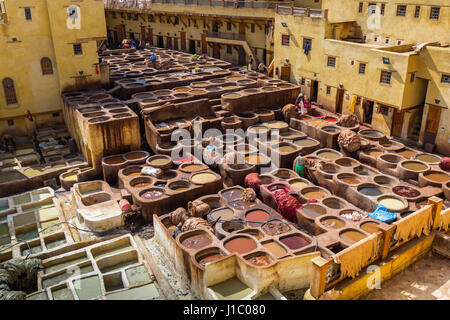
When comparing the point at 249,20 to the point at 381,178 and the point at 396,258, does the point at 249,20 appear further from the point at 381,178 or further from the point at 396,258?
the point at 396,258

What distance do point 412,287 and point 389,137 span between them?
1283 cm

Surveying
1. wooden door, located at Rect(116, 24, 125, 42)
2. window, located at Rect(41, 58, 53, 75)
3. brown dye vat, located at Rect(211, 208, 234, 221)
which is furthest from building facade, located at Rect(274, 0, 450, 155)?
wooden door, located at Rect(116, 24, 125, 42)

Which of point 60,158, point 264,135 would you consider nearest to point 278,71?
point 264,135

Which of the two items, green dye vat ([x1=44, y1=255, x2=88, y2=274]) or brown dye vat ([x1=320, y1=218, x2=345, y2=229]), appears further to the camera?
brown dye vat ([x1=320, y1=218, x2=345, y2=229])

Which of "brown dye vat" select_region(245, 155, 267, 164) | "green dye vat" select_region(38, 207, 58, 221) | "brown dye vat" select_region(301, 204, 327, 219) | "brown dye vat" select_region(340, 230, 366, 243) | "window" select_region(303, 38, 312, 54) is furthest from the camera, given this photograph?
"window" select_region(303, 38, 312, 54)

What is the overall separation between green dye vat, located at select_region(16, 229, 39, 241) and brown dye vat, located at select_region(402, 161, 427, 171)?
19.2 m

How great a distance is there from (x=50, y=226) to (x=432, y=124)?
22193 mm

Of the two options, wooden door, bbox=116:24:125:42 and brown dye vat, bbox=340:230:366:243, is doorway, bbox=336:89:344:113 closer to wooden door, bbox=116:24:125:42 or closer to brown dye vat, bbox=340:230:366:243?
brown dye vat, bbox=340:230:366:243

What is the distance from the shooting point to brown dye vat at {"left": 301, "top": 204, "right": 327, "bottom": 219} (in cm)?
1878

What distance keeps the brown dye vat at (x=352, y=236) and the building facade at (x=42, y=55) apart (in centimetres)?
2122

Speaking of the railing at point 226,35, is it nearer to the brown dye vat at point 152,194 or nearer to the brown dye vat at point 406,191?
the brown dye vat at point 152,194

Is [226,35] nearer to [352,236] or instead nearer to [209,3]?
[209,3]

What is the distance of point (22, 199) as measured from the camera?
22.4 m

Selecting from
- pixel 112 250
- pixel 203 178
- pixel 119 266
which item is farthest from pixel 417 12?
pixel 119 266
